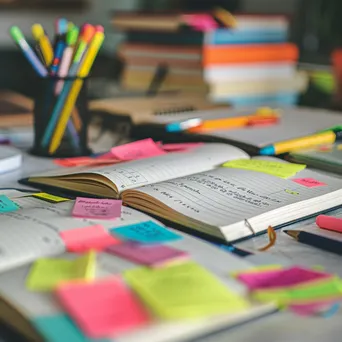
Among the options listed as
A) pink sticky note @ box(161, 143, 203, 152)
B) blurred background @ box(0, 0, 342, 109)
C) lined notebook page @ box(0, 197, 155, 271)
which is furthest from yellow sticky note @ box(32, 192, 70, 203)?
blurred background @ box(0, 0, 342, 109)

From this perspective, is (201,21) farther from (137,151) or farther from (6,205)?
(6,205)

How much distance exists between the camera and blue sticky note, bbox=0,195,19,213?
0.80 metres

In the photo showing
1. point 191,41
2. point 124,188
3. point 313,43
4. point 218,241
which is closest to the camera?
point 218,241

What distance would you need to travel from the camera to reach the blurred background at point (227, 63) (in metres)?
1.61

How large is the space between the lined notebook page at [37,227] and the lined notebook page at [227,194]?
54 mm

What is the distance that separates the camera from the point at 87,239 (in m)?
0.68

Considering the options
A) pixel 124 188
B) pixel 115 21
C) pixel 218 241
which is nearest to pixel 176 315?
pixel 218 241

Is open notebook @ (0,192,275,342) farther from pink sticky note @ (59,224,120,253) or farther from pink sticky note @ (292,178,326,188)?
pink sticky note @ (292,178,326,188)

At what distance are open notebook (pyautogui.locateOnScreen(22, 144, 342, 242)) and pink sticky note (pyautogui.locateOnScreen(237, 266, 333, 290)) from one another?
0.10 m

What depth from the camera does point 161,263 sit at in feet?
2.01

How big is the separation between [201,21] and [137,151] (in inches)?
24.3

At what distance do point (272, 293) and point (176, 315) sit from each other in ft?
0.34

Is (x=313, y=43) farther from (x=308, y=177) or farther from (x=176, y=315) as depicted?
(x=176, y=315)

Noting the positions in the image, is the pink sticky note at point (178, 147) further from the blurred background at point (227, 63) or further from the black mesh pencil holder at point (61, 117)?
the blurred background at point (227, 63)
